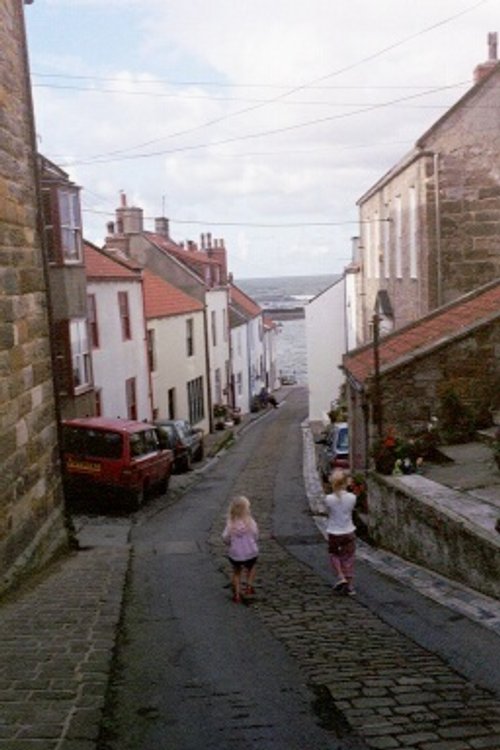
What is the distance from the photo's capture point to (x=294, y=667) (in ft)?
20.8

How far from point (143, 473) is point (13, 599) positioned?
377 inches

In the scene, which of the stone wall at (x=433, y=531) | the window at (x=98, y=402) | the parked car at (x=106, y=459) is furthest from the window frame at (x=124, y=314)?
the stone wall at (x=433, y=531)

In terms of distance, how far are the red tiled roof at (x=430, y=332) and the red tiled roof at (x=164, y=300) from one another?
16051 mm

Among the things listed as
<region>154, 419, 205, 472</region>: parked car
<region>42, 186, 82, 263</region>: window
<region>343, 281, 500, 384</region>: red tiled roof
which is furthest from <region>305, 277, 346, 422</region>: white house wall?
<region>343, 281, 500, 384</region>: red tiled roof

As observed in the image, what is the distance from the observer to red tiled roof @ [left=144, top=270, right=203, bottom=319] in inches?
1313

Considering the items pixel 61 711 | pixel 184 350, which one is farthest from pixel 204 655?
pixel 184 350

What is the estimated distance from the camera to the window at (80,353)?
75.3 feet

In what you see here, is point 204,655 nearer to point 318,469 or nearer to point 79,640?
point 79,640

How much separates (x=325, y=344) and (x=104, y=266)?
710 inches

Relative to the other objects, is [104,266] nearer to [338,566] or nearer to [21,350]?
[21,350]

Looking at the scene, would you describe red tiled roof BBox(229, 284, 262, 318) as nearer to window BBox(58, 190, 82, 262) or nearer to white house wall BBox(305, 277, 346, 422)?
white house wall BBox(305, 277, 346, 422)

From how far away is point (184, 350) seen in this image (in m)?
36.8

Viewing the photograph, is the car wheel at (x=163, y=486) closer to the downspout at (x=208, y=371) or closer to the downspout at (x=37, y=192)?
the downspout at (x=37, y=192)

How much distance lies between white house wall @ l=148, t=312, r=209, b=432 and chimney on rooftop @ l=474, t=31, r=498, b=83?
15.7 meters
